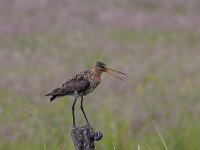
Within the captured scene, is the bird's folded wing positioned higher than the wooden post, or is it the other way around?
the bird's folded wing

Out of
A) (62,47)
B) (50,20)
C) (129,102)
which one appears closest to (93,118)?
(129,102)

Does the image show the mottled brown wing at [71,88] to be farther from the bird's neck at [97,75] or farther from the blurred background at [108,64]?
the blurred background at [108,64]

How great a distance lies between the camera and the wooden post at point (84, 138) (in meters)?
4.27

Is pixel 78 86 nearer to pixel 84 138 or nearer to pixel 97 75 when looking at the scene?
pixel 97 75

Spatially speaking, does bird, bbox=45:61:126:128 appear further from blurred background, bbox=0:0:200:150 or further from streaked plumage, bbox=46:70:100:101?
blurred background, bbox=0:0:200:150

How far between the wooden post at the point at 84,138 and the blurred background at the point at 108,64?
0.96 feet

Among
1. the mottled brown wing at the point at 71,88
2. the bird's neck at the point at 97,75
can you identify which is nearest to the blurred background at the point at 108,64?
the mottled brown wing at the point at 71,88

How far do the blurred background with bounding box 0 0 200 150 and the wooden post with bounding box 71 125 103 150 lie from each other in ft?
0.96

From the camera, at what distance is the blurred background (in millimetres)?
9070

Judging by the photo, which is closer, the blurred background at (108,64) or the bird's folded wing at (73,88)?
the bird's folded wing at (73,88)

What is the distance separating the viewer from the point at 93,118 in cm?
1056

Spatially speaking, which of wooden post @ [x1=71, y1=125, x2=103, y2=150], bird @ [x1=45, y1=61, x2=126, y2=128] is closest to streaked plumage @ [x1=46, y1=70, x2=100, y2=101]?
bird @ [x1=45, y1=61, x2=126, y2=128]

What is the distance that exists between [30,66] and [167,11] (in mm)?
10214

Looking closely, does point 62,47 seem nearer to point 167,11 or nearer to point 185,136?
point 167,11
